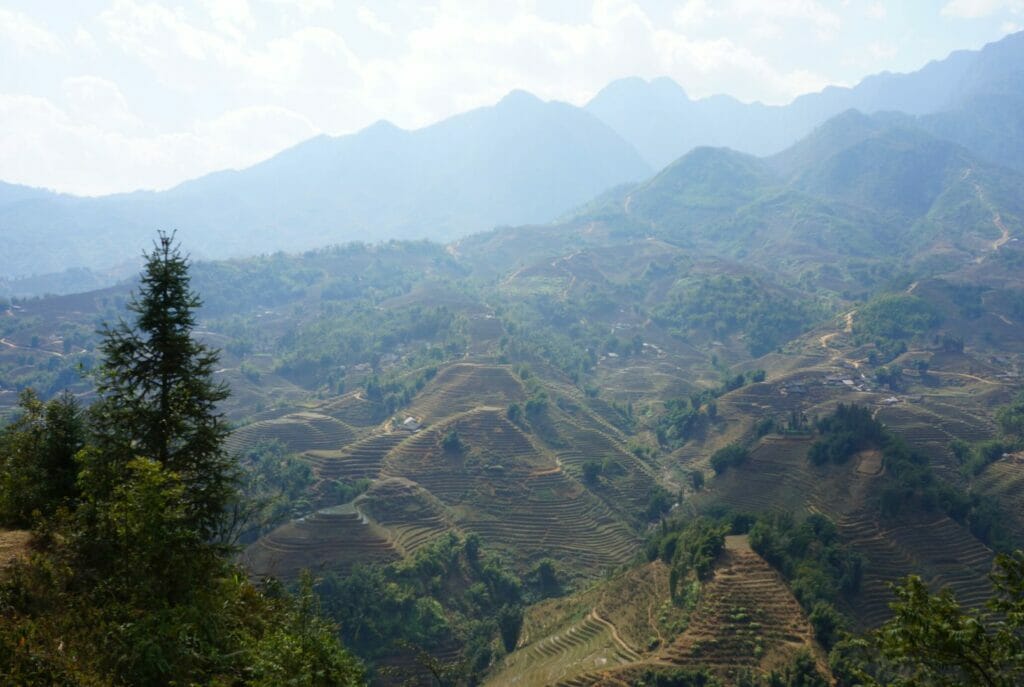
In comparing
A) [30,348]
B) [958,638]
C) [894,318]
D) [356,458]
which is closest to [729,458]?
[356,458]

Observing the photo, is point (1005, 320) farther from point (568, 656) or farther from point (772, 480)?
point (568, 656)

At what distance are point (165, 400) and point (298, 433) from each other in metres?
67.2

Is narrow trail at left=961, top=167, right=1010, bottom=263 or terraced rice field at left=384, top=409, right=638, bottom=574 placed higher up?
narrow trail at left=961, top=167, right=1010, bottom=263

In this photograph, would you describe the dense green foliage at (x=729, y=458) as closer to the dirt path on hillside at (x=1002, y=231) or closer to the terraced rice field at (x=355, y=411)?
the terraced rice field at (x=355, y=411)

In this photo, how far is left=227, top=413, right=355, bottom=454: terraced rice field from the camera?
7944 cm

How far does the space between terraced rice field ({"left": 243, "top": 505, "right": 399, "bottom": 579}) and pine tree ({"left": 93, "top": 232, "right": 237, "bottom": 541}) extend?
3673 cm

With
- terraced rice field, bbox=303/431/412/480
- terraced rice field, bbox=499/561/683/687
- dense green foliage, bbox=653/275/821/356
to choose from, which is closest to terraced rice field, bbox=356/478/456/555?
terraced rice field, bbox=303/431/412/480

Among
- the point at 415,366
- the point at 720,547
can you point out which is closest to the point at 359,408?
the point at 415,366

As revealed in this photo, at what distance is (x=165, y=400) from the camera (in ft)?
58.9

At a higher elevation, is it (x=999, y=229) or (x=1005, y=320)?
(x=999, y=229)

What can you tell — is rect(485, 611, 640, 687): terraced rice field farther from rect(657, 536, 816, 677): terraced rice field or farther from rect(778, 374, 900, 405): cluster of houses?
rect(778, 374, 900, 405): cluster of houses

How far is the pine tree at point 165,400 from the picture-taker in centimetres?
1758

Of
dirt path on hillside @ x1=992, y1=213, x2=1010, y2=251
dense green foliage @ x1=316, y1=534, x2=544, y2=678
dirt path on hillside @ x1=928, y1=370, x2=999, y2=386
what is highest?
dirt path on hillside @ x1=992, y1=213, x2=1010, y2=251

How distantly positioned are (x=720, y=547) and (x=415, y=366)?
75985 millimetres
